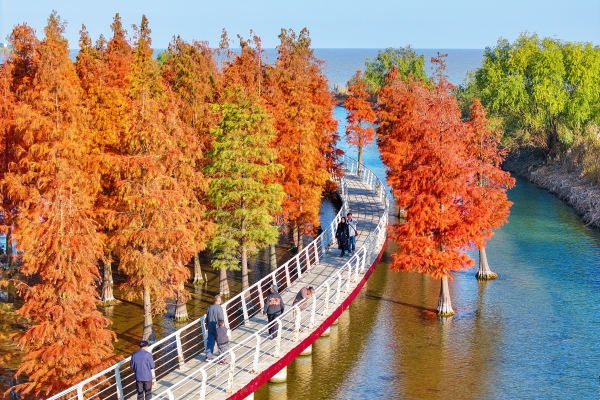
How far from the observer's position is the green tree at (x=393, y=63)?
422ft

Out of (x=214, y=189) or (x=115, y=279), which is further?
(x=115, y=279)

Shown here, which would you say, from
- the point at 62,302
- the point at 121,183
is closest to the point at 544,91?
the point at 121,183

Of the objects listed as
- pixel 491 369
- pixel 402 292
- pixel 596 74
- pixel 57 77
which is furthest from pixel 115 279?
pixel 596 74

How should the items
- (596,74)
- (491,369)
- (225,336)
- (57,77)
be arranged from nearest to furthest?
(225,336) < (491,369) < (57,77) < (596,74)

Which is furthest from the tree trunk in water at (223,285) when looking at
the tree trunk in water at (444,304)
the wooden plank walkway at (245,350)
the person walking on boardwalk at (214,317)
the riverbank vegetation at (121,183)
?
the person walking on boardwalk at (214,317)

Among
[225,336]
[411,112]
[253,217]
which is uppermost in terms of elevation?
[411,112]

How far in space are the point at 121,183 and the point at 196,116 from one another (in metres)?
11.3

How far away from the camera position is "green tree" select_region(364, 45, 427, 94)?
422 ft

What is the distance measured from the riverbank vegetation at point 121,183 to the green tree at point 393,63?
8646 centimetres

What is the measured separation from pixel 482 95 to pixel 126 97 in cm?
4092

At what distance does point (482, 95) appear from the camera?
232 ft

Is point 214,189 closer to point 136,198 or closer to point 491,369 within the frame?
point 136,198

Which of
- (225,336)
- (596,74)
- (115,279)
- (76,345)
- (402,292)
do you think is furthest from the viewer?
(596,74)

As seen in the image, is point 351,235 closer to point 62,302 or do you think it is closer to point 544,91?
point 62,302
